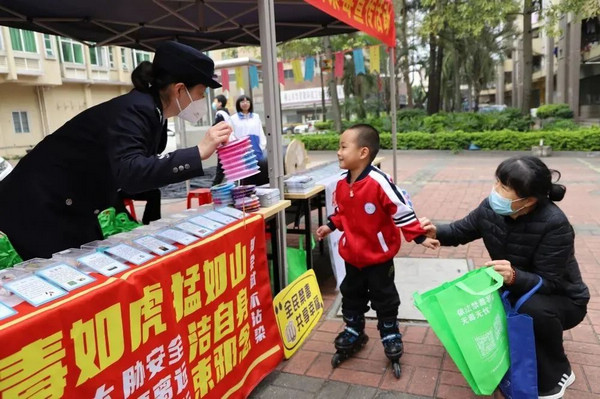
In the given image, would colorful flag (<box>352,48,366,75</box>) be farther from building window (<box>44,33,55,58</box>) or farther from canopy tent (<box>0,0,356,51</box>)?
building window (<box>44,33,55,58</box>)

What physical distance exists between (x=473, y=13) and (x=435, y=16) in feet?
3.92

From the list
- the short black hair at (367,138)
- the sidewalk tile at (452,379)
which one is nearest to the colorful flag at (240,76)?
the short black hair at (367,138)

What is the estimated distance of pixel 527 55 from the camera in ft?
49.0

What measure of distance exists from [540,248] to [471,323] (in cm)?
53

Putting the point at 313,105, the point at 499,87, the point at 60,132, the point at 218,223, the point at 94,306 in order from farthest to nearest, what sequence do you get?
1. the point at 499,87
2. the point at 313,105
3. the point at 218,223
4. the point at 60,132
5. the point at 94,306

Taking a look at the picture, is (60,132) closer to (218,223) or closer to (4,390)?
(218,223)

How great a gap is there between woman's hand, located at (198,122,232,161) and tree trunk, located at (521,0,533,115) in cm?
1435

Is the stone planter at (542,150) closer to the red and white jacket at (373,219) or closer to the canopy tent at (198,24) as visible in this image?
the canopy tent at (198,24)

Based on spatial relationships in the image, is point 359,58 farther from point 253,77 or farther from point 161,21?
point 161,21

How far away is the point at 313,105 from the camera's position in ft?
168

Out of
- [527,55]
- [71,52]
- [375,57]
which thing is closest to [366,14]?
[375,57]

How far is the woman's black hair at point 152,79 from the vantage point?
6.66 feet

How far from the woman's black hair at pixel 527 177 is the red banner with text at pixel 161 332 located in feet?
4.26

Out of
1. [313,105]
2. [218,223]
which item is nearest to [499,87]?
[313,105]
